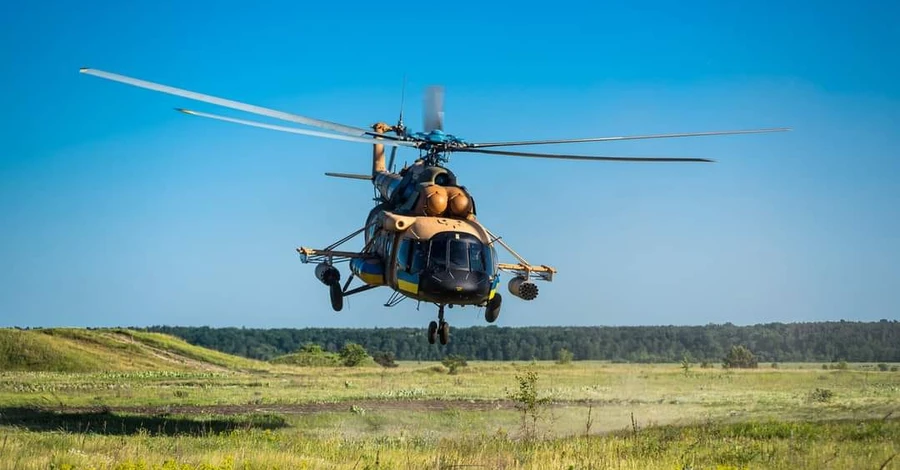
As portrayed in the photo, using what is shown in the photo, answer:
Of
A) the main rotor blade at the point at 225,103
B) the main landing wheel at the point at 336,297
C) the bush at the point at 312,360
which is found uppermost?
the main rotor blade at the point at 225,103

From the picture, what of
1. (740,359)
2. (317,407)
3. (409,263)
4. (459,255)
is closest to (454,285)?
(459,255)

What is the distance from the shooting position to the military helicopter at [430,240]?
21703mm

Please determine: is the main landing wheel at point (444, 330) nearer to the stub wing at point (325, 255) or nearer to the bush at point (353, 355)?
the stub wing at point (325, 255)

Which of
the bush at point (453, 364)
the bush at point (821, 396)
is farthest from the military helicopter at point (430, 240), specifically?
the bush at point (453, 364)

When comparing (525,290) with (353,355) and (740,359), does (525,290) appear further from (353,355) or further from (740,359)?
(353,355)

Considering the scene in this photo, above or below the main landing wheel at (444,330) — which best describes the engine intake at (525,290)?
above

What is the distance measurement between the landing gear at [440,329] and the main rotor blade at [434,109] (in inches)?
221

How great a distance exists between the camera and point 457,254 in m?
22.0

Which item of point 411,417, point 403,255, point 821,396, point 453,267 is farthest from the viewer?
point 821,396

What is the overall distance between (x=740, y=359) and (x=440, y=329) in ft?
142

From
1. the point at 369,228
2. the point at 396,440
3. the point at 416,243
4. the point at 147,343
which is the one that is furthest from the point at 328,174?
the point at 147,343

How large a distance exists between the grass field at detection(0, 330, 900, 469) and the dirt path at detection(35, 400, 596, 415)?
0.28 feet

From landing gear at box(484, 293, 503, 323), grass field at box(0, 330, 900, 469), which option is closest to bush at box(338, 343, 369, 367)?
grass field at box(0, 330, 900, 469)

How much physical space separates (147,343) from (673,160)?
47702 millimetres
